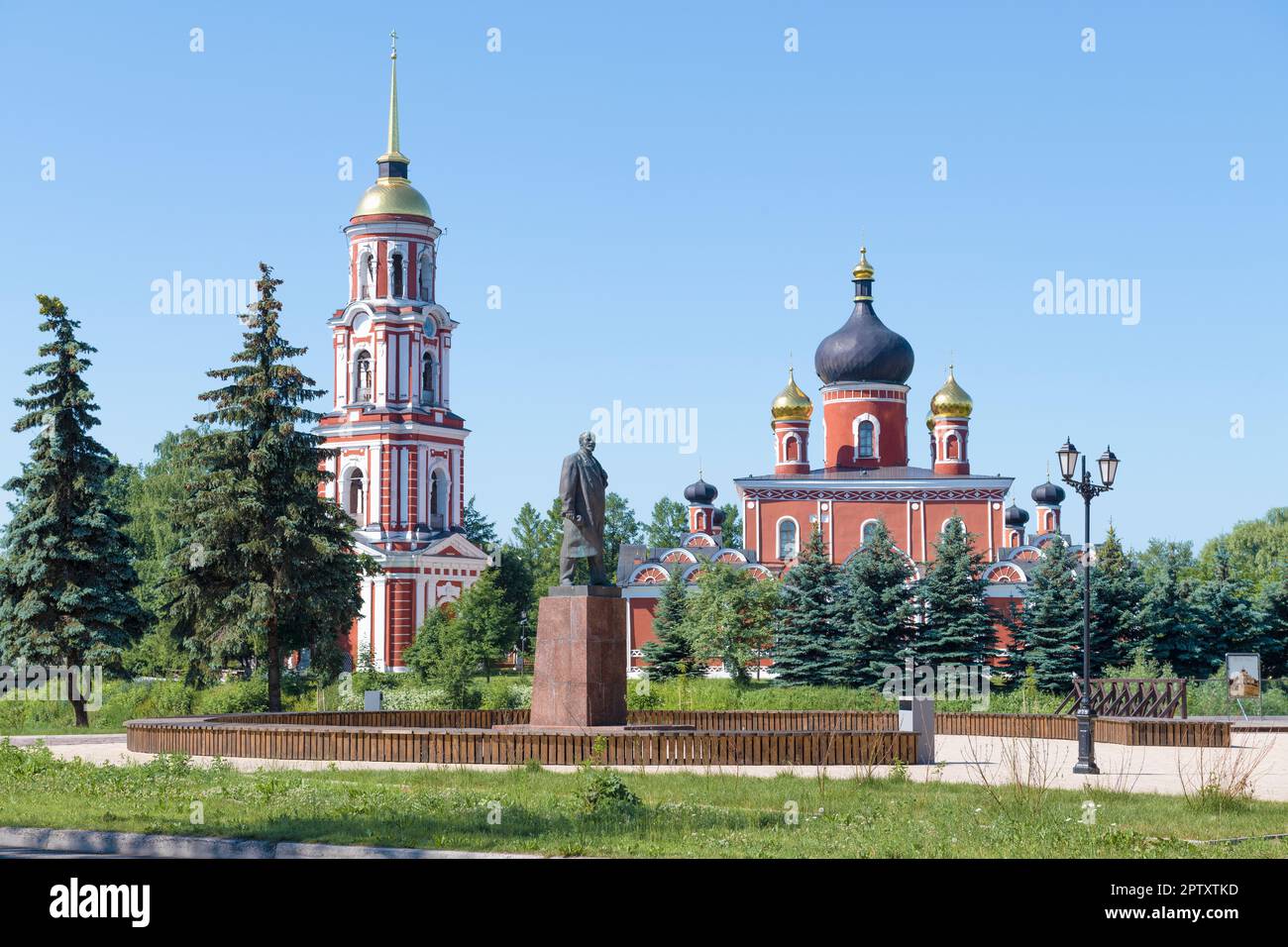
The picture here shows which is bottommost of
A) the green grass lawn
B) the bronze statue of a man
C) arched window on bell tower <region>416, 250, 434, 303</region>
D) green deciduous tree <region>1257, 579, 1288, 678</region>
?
the green grass lawn

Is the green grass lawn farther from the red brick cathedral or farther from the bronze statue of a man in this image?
the red brick cathedral

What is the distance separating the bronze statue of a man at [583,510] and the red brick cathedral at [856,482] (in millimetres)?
37905

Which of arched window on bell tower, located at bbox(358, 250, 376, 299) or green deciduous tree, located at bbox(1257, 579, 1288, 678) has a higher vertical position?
arched window on bell tower, located at bbox(358, 250, 376, 299)

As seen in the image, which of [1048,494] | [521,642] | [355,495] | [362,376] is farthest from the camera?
[1048,494]

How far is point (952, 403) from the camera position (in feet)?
222

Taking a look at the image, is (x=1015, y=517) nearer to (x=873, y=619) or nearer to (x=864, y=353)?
(x=864, y=353)

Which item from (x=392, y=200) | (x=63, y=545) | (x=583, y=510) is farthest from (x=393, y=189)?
(x=583, y=510)

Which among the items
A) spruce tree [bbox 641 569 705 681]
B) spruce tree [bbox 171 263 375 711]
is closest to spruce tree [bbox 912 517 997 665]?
spruce tree [bbox 641 569 705 681]

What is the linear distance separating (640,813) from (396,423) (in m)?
46.2

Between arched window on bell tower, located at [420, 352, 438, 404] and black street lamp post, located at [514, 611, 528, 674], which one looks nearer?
arched window on bell tower, located at [420, 352, 438, 404]

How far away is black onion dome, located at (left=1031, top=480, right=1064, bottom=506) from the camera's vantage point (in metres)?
76.9

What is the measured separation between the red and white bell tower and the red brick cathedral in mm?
7506

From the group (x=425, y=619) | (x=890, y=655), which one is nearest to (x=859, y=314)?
(x=425, y=619)
